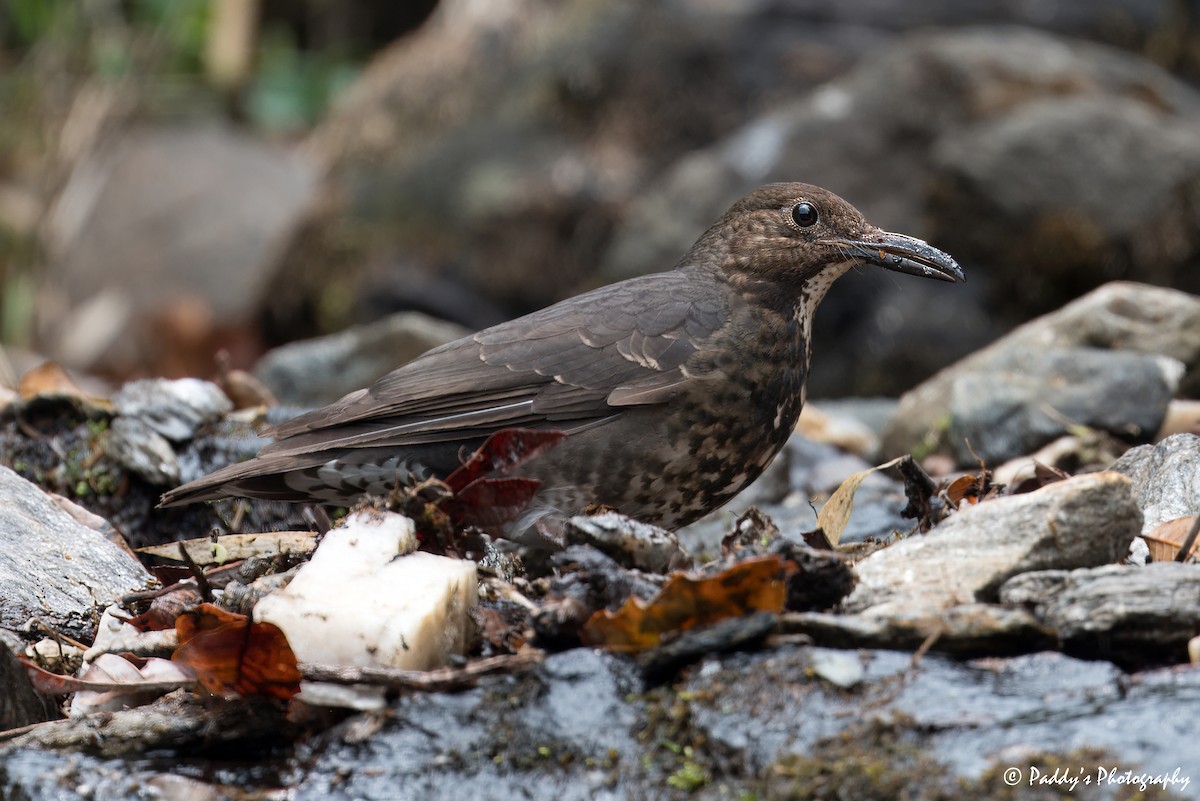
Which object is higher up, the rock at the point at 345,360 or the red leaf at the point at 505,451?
the red leaf at the point at 505,451

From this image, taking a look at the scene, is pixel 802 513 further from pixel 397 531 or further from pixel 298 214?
pixel 298 214

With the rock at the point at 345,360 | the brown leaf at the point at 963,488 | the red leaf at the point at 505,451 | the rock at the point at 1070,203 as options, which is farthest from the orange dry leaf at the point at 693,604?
the rock at the point at 1070,203

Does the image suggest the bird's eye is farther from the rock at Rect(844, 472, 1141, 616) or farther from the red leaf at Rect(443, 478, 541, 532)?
the rock at Rect(844, 472, 1141, 616)

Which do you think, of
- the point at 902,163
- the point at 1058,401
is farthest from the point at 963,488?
the point at 902,163

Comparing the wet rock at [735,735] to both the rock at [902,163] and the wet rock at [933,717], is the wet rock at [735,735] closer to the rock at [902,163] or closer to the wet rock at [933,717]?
the wet rock at [933,717]

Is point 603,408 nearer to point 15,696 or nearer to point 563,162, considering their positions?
point 15,696

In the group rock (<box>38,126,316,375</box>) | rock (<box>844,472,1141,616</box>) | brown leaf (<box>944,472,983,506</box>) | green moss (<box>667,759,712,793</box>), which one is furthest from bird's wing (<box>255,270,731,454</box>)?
rock (<box>38,126,316,375</box>)
